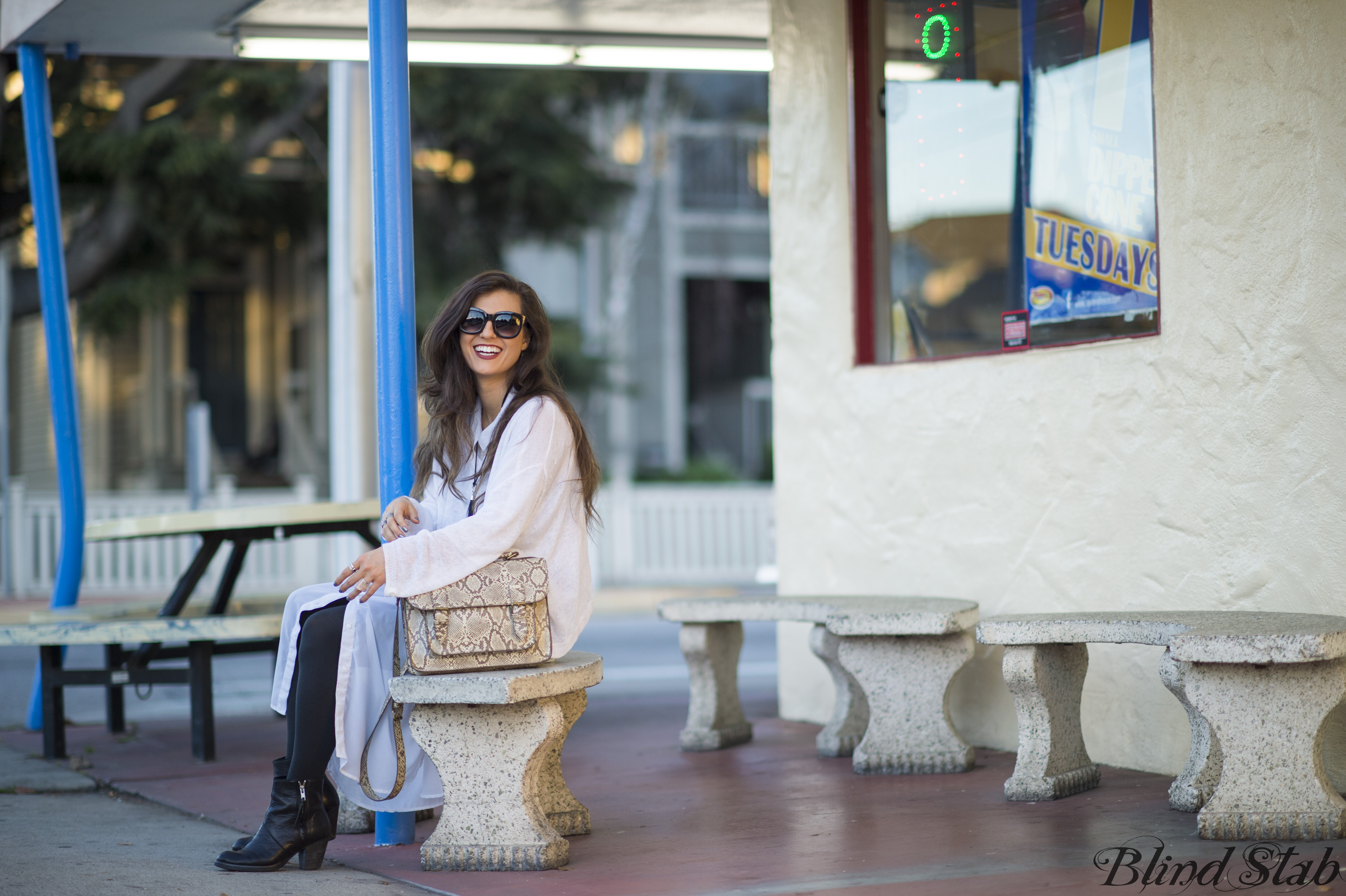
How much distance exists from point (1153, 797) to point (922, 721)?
0.96 meters

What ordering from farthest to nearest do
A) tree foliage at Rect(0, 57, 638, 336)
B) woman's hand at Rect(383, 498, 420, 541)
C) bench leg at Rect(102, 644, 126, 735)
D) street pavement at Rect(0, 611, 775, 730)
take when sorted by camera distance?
1. tree foliage at Rect(0, 57, 638, 336)
2. street pavement at Rect(0, 611, 775, 730)
3. bench leg at Rect(102, 644, 126, 735)
4. woman's hand at Rect(383, 498, 420, 541)

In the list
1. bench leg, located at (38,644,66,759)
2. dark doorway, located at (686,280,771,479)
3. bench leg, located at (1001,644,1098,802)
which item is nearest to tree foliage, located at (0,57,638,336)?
dark doorway, located at (686,280,771,479)

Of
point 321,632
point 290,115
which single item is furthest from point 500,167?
point 321,632

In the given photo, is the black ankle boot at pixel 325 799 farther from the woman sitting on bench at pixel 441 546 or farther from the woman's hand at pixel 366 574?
the woman's hand at pixel 366 574

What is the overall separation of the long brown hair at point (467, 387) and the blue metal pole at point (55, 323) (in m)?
3.54

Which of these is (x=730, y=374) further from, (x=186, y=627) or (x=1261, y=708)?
(x=1261, y=708)

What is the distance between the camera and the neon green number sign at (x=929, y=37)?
626 centimetres

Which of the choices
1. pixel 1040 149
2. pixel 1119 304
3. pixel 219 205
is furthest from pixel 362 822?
pixel 219 205

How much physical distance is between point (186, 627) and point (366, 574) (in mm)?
2323

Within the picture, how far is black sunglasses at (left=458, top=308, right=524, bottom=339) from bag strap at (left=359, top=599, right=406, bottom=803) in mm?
880

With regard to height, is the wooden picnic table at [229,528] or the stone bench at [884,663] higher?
the wooden picnic table at [229,528]

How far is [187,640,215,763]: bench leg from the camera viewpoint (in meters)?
5.86

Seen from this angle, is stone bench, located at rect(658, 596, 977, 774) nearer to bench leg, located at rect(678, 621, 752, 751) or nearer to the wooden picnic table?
bench leg, located at rect(678, 621, 752, 751)

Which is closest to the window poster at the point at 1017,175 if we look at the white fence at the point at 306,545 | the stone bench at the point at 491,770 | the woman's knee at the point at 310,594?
the stone bench at the point at 491,770
